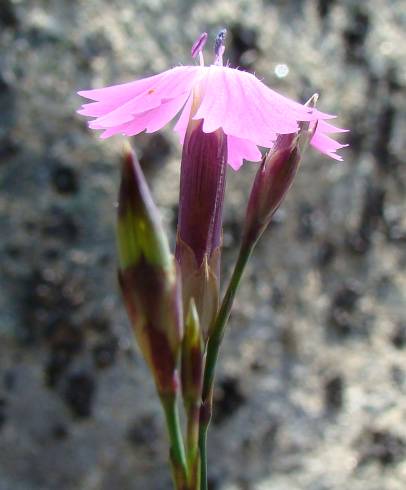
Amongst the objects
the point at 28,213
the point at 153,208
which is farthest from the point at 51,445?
the point at 153,208

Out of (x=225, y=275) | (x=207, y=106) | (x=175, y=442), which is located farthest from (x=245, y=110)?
(x=225, y=275)

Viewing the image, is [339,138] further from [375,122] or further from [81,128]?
[81,128]

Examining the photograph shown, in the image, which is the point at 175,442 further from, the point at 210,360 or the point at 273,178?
the point at 273,178

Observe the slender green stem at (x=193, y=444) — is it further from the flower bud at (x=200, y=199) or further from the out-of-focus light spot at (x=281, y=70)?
the out-of-focus light spot at (x=281, y=70)

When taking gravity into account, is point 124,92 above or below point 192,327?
above

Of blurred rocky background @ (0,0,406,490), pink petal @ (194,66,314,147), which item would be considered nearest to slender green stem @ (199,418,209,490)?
pink petal @ (194,66,314,147)

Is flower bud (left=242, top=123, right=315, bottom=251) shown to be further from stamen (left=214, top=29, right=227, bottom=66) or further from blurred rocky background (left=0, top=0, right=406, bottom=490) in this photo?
blurred rocky background (left=0, top=0, right=406, bottom=490)
